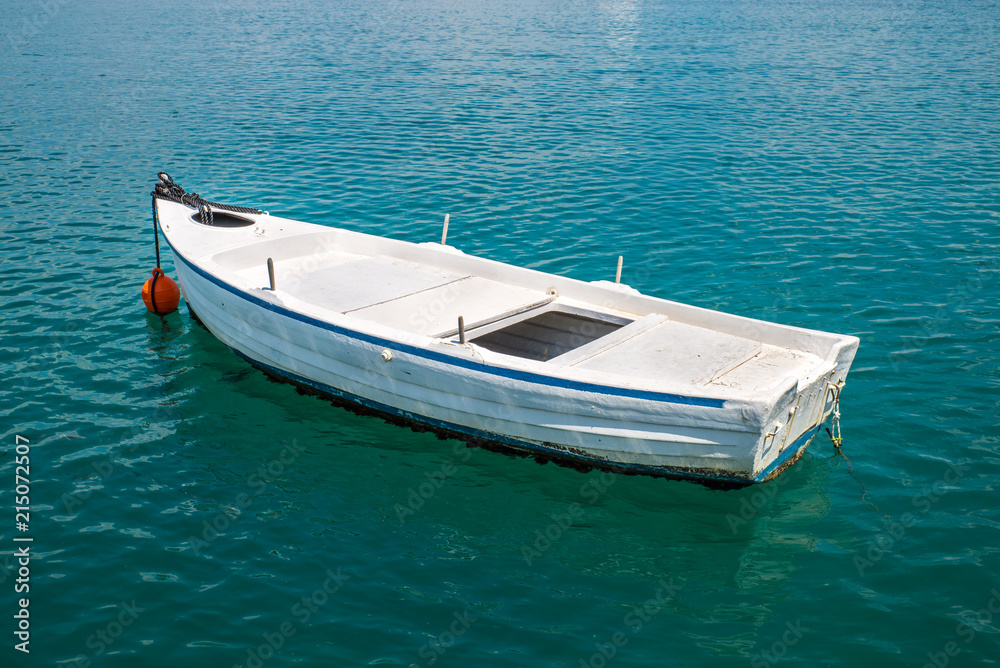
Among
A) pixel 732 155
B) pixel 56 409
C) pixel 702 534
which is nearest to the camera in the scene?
pixel 702 534

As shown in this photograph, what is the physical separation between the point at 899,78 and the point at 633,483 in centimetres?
2806

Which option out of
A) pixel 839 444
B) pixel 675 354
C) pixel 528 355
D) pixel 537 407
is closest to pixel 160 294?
pixel 528 355

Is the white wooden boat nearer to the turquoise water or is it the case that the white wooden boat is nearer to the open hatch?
the open hatch

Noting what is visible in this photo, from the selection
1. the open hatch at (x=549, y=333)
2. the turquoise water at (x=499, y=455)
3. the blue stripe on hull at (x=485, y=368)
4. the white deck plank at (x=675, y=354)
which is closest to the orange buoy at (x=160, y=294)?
the turquoise water at (x=499, y=455)

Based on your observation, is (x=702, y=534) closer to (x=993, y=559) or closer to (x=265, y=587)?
(x=993, y=559)

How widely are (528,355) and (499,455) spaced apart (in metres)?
1.38

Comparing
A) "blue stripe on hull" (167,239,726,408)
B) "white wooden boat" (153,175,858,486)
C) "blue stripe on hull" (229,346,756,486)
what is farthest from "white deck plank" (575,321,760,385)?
"blue stripe on hull" (229,346,756,486)

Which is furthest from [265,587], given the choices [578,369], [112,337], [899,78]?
[899,78]

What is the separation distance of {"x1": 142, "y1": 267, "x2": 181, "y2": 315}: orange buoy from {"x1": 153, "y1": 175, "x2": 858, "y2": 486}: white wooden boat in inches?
20.5

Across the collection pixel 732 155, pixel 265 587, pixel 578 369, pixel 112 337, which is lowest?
pixel 265 587

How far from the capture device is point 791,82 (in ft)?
101

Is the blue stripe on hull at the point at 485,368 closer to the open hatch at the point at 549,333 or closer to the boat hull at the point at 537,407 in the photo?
the boat hull at the point at 537,407

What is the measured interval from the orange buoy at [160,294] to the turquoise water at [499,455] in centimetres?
27

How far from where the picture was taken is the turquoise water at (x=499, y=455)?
7305 mm
